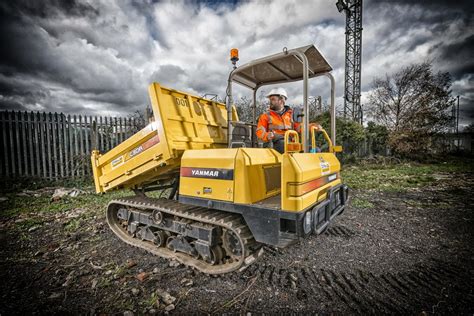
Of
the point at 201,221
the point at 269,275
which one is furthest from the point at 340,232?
the point at 201,221

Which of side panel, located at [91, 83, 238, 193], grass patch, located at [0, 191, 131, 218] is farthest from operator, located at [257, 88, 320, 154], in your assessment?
grass patch, located at [0, 191, 131, 218]

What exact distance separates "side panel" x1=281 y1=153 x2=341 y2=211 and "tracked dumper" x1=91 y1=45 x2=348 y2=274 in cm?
1

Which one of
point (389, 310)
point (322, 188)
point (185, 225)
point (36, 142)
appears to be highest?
point (36, 142)

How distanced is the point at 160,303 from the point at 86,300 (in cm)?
82

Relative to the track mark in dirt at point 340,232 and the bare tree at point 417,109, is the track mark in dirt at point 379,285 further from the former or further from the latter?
the bare tree at point 417,109

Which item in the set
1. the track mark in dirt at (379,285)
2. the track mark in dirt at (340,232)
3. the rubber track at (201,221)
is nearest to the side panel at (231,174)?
the rubber track at (201,221)

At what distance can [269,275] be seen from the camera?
2967mm

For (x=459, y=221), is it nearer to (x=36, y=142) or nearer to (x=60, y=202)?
(x=60, y=202)

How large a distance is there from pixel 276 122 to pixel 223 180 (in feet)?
4.47

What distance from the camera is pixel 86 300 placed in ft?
8.52

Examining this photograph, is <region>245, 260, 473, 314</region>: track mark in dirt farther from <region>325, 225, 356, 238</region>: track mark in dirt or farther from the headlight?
<region>325, 225, 356, 238</region>: track mark in dirt

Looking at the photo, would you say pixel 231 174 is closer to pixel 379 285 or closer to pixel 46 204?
pixel 379 285

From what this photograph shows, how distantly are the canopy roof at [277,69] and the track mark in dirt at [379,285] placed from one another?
267 centimetres

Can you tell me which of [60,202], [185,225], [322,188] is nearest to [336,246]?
[322,188]
